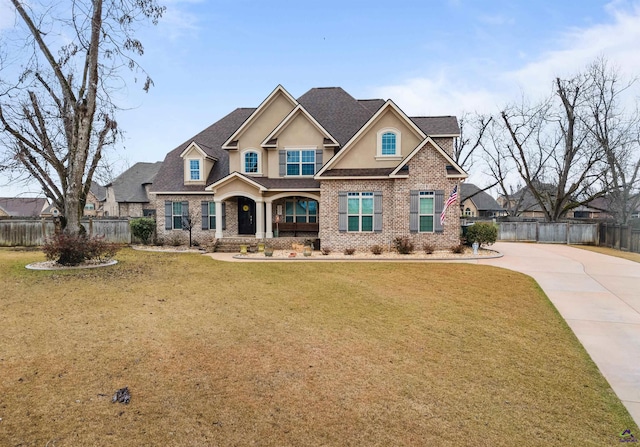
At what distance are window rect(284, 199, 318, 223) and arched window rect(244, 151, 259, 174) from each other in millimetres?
2919

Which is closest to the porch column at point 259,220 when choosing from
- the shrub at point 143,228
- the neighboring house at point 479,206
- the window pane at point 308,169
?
the window pane at point 308,169

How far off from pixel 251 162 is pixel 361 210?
318 inches

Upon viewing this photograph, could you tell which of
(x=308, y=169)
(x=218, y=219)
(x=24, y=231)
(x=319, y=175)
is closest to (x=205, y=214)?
(x=218, y=219)

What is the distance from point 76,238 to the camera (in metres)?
13.7

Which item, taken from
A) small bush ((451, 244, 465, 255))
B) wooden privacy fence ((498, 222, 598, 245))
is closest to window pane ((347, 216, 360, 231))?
small bush ((451, 244, 465, 255))

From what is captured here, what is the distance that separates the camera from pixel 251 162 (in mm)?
22203

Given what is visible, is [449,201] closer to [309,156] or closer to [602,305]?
[309,156]

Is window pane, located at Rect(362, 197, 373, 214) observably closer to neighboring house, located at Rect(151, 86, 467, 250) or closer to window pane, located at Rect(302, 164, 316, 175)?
neighboring house, located at Rect(151, 86, 467, 250)

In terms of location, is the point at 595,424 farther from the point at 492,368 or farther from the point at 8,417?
the point at 8,417

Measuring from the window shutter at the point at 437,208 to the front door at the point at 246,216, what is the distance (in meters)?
11.0

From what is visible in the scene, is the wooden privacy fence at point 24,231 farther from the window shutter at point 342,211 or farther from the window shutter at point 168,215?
the window shutter at point 342,211

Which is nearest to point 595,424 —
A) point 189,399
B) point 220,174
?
point 189,399

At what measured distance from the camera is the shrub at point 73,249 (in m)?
13.3

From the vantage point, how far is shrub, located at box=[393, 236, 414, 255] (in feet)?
57.2
